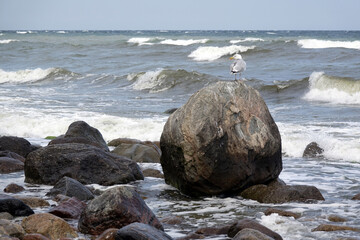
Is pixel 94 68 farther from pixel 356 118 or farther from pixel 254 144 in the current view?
pixel 254 144

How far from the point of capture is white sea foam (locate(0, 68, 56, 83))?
31.0m

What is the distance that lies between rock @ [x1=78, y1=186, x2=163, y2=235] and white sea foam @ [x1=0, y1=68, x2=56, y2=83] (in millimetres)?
25200

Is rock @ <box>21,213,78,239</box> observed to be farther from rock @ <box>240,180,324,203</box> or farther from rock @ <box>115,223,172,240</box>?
rock @ <box>240,180,324,203</box>

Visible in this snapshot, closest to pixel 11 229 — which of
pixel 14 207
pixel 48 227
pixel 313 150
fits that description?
pixel 48 227

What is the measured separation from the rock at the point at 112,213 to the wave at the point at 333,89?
49.3ft

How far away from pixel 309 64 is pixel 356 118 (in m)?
13.9

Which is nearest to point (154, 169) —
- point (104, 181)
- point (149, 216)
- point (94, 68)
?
point (104, 181)

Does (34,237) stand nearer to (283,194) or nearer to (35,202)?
(35,202)

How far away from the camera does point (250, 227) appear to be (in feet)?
20.9

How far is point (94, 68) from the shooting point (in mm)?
32750

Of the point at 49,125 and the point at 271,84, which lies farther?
the point at 271,84

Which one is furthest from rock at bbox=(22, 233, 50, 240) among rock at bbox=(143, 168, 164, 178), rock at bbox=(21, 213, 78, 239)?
rock at bbox=(143, 168, 164, 178)

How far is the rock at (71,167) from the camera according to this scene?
29.2 feet

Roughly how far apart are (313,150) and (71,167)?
203 inches
